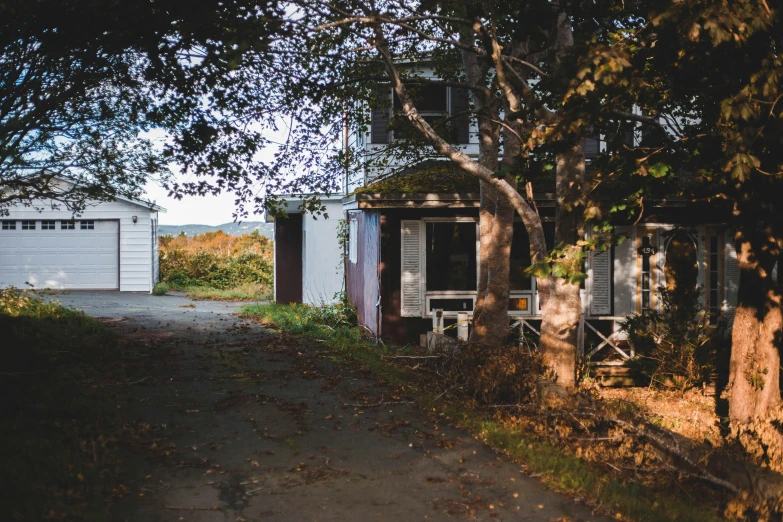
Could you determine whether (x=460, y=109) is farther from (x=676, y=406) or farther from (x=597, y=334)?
(x=676, y=406)

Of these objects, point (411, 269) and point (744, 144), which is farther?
point (411, 269)

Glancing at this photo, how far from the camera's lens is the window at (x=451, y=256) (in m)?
15.0

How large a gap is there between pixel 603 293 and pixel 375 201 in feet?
16.8

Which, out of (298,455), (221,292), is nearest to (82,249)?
(221,292)

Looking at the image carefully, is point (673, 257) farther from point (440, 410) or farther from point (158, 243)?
point (158, 243)

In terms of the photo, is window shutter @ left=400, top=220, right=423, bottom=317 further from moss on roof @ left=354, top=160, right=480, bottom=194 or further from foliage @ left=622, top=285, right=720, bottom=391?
foliage @ left=622, top=285, right=720, bottom=391

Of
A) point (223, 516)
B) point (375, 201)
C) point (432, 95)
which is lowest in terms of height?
point (223, 516)

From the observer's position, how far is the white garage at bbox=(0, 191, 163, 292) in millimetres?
26516

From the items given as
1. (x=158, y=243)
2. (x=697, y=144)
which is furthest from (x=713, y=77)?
(x=158, y=243)

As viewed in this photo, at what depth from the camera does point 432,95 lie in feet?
58.6

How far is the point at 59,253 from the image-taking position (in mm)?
26703

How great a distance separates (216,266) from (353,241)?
12.3m

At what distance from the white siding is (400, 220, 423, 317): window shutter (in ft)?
19.9

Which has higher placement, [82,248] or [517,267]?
[82,248]
